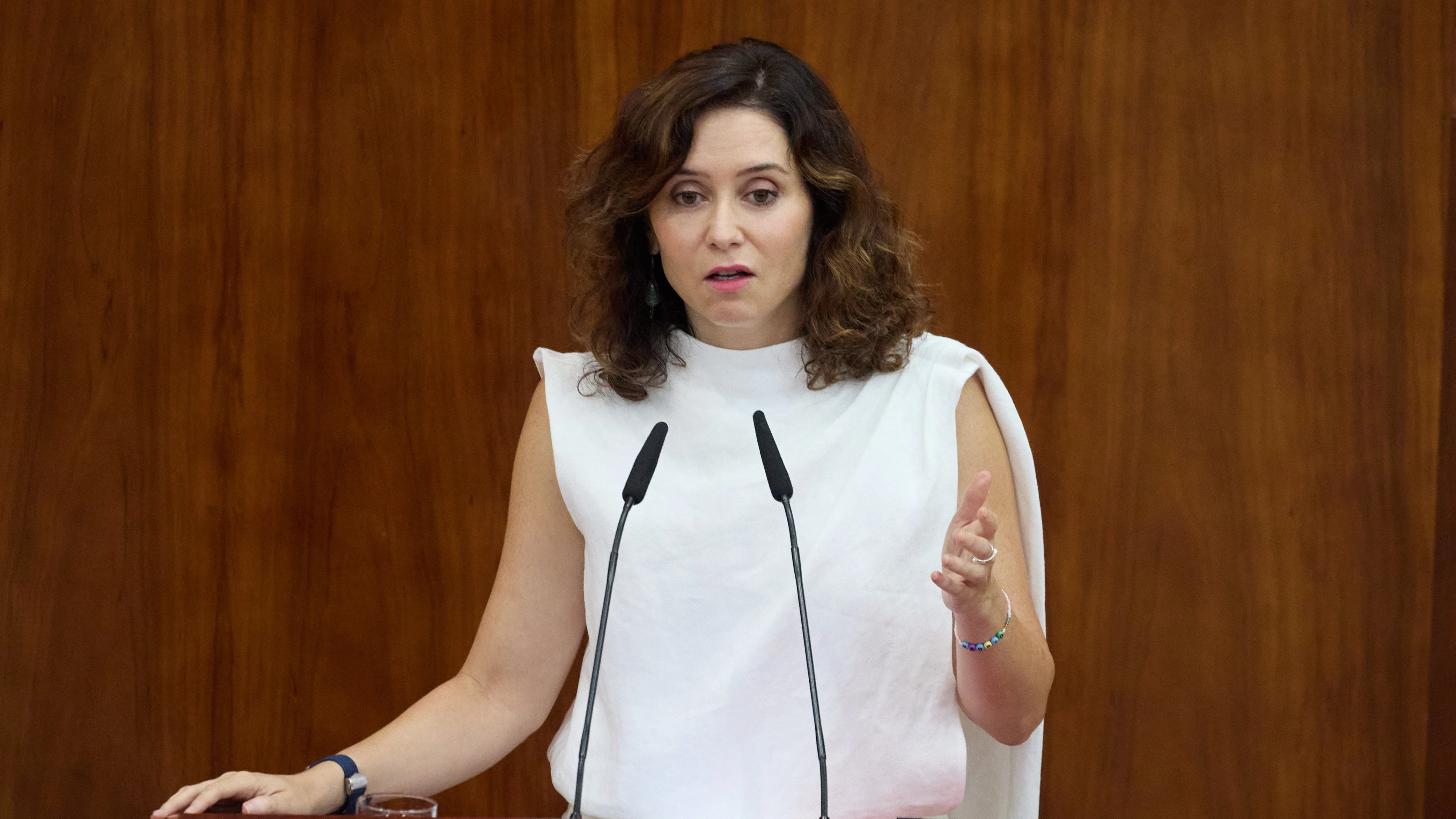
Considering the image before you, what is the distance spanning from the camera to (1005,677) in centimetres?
133

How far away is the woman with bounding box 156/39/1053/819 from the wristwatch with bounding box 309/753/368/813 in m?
0.03

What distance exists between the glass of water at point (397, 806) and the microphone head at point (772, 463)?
0.38 metres

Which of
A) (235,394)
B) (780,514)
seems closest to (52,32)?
(235,394)

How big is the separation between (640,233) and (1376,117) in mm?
1268

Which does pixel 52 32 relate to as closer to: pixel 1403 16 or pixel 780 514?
pixel 780 514

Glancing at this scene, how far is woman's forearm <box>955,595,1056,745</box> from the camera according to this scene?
1283 mm

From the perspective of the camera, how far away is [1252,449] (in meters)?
2.08

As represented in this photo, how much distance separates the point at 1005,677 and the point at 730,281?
20.8 inches

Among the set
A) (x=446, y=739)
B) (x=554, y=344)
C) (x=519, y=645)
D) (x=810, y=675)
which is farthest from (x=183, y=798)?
(x=554, y=344)

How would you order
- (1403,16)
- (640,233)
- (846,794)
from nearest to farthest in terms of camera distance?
(846,794) < (640,233) < (1403,16)

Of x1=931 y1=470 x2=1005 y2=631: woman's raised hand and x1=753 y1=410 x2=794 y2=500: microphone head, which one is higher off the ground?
x1=753 y1=410 x2=794 y2=500: microphone head

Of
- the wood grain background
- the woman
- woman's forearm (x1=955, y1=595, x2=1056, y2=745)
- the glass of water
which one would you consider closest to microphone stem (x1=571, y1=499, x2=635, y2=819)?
the glass of water

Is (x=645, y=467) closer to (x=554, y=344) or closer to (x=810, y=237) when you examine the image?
(x=810, y=237)

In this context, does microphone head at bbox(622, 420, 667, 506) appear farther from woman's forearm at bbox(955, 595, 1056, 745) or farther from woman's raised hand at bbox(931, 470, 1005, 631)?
woman's forearm at bbox(955, 595, 1056, 745)
